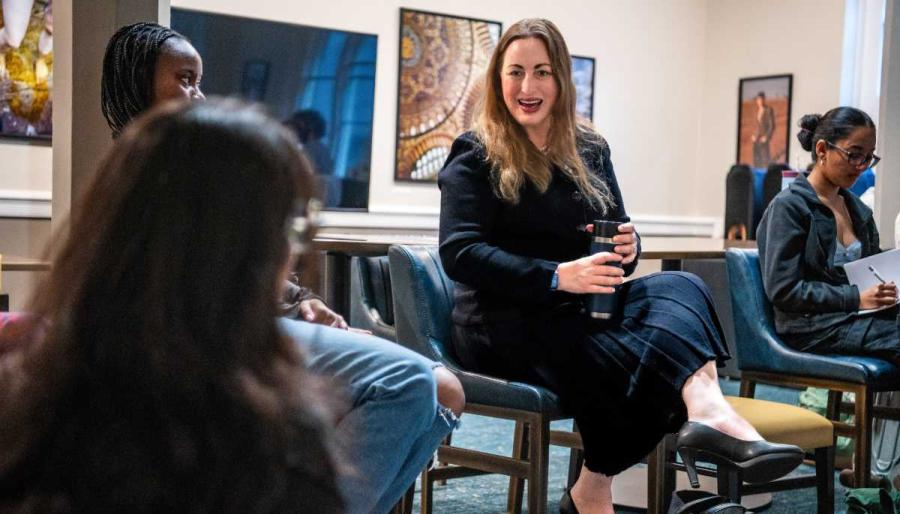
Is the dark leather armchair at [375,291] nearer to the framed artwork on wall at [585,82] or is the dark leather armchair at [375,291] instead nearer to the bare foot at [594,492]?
the bare foot at [594,492]

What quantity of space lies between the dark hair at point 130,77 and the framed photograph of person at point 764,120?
6.18m

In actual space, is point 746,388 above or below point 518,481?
above

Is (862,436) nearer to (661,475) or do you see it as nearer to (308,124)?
(661,475)

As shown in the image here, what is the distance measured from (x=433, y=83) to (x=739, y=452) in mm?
5176

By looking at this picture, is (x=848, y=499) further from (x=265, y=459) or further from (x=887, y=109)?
(x=265, y=459)

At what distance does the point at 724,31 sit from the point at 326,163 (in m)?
3.45

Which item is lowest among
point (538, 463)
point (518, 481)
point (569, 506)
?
point (518, 481)

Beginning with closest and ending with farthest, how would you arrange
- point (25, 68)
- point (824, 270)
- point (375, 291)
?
1. point (824, 270)
2. point (375, 291)
3. point (25, 68)

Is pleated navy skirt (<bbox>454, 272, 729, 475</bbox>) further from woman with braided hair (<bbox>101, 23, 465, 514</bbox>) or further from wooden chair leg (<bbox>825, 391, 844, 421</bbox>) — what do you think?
wooden chair leg (<bbox>825, 391, 844, 421</bbox>)

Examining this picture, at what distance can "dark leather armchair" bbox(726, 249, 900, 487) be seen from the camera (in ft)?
10.2

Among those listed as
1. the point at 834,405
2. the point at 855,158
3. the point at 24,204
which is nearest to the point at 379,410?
the point at 855,158

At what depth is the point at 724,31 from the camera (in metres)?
8.19

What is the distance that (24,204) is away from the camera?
5.42m

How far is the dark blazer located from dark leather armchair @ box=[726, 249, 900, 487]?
49mm
